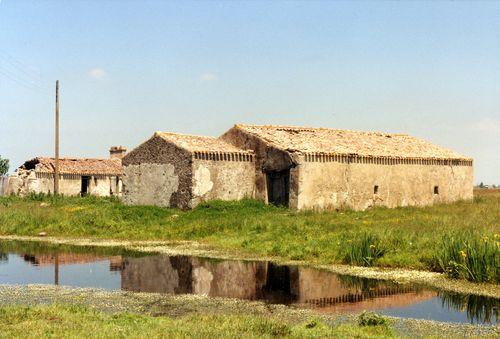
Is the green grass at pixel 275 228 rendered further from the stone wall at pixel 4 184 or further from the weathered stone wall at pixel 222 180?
the stone wall at pixel 4 184

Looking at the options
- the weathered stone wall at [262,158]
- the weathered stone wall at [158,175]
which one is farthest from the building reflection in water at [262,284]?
the weathered stone wall at [262,158]

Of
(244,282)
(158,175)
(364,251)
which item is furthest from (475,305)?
(158,175)

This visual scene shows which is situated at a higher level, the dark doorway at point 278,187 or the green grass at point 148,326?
the dark doorway at point 278,187

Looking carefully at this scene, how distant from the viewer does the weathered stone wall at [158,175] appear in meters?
29.3

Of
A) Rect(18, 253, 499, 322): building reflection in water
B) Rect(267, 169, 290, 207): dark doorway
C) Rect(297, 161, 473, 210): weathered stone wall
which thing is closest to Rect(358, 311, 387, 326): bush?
Rect(18, 253, 499, 322): building reflection in water

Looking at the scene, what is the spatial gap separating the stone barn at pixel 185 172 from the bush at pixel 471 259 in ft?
50.2

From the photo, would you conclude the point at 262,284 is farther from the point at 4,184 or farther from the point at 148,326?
the point at 4,184

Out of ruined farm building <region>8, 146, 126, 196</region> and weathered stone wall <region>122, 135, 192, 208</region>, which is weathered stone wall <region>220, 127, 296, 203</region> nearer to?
weathered stone wall <region>122, 135, 192, 208</region>

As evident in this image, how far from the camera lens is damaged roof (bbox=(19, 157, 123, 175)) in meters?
46.7

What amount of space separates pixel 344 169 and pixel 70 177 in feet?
79.3

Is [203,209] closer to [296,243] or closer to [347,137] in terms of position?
[296,243]

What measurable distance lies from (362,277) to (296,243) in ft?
15.1

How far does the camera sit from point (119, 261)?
58.6 ft

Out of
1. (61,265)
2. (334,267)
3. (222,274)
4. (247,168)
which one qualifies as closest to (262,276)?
(222,274)
